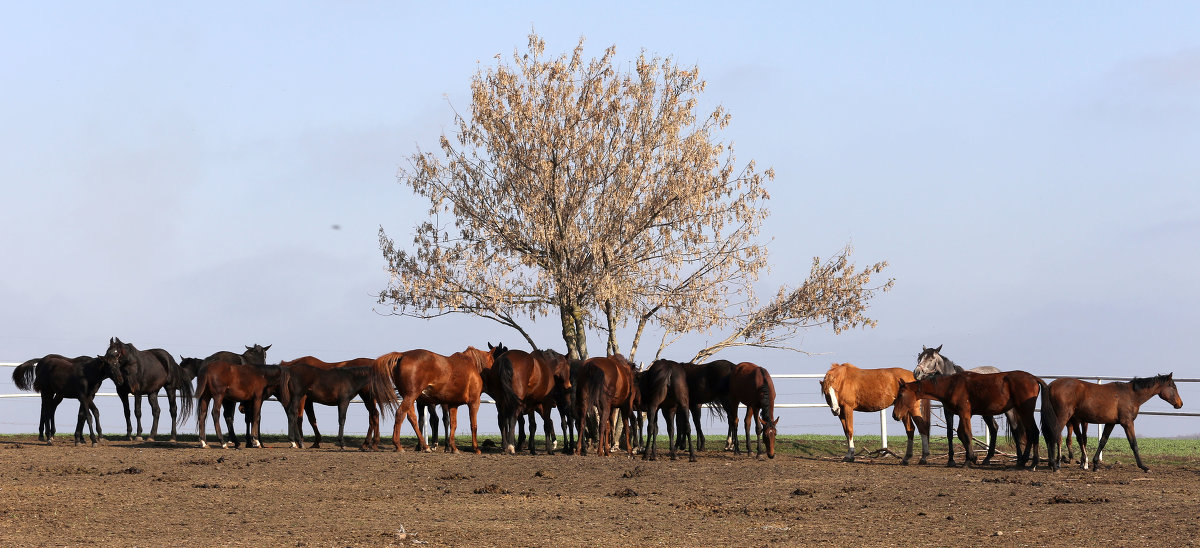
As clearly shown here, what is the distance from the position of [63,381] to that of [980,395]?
15.4 m

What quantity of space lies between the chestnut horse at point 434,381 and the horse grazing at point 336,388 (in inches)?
9.8

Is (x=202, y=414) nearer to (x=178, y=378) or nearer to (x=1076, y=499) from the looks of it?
(x=178, y=378)

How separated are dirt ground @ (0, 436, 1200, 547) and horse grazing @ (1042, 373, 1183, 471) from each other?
0.74 meters

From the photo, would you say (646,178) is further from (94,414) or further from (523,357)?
(94,414)

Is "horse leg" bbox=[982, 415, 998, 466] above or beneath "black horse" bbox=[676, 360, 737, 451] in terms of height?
beneath

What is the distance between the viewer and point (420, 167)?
21234 millimetres

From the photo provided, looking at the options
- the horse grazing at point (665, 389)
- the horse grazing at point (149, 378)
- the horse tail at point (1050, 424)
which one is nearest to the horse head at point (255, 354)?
Answer: the horse grazing at point (149, 378)

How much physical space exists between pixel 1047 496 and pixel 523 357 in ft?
27.8

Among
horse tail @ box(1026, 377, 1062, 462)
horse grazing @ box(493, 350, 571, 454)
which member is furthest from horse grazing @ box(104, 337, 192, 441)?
horse tail @ box(1026, 377, 1062, 462)

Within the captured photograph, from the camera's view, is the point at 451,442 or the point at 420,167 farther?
the point at 420,167

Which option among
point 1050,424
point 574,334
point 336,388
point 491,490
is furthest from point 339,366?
point 1050,424

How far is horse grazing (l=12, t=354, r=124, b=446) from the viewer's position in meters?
19.5

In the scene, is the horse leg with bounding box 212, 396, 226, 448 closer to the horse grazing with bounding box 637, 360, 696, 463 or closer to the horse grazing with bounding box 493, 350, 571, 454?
the horse grazing with bounding box 493, 350, 571, 454

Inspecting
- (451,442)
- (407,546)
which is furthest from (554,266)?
(407,546)
